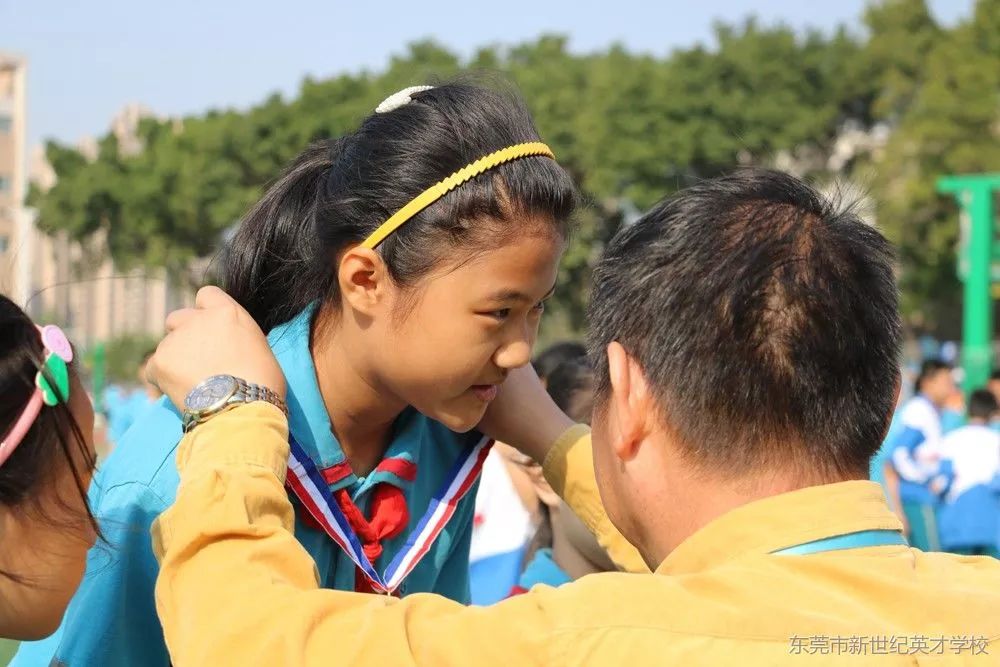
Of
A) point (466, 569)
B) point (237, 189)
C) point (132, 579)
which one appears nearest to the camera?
point (132, 579)

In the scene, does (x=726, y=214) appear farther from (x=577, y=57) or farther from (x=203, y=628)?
(x=577, y=57)

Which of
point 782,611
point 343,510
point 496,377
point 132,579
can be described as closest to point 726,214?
point 782,611

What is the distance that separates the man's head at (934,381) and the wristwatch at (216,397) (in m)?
8.77

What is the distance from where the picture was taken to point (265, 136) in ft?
106

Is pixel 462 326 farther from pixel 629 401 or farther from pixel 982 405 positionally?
pixel 982 405

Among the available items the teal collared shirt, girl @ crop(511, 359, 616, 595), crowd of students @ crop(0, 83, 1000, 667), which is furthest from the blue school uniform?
the teal collared shirt

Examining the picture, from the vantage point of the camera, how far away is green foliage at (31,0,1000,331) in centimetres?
3003

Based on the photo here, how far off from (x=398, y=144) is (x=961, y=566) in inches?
43.7

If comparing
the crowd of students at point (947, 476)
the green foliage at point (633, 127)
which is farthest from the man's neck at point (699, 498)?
the green foliage at point (633, 127)

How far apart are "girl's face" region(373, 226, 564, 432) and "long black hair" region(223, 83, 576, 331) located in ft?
0.12

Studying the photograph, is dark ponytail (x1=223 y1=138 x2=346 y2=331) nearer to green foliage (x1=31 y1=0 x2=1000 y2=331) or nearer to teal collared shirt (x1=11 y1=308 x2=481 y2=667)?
teal collared shirt (x1=11 y1=308 x2=481 y2=667)

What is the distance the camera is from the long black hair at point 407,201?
2.13m

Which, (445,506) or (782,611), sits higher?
(782,611)

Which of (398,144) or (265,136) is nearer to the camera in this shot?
(398,144)
